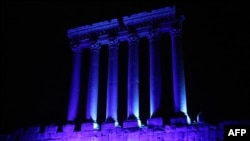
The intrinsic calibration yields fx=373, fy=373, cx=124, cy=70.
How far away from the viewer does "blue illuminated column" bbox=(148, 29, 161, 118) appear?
1398 inches

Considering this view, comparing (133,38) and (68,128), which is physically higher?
(133,38)

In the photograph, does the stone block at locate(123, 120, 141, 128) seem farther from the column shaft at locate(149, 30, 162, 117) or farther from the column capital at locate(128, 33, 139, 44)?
the column capital at locate(128, 33, 139, 44)

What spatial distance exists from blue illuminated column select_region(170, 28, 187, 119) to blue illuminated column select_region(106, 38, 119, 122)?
6248mm

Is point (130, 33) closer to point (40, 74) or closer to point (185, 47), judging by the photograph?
point (185, 47)

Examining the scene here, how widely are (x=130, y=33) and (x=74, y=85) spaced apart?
8371 mm

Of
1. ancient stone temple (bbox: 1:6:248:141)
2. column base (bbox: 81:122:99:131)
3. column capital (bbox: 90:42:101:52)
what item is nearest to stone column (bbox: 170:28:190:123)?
ancient stone temple (bbox: 1:6:248:141)

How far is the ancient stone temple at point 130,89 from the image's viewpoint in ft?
106

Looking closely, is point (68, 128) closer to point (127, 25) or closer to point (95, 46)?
point (95, 46)

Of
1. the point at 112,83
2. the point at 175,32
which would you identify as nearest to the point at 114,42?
the point at 112,83

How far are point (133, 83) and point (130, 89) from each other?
2.31ft

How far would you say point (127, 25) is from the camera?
4141 cm

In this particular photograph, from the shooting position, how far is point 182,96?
3512 cm

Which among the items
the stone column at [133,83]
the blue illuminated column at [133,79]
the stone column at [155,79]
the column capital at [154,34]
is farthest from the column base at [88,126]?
the column capital at [154,34]

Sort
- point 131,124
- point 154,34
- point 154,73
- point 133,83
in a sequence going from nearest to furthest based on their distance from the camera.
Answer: point 131,124, point 154,73, point 133,83, point 154,34
